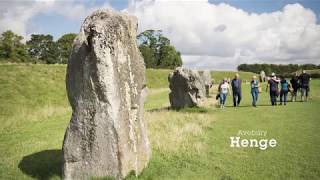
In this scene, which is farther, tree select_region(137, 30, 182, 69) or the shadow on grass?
tree select_region(137, 30, 182, 69)

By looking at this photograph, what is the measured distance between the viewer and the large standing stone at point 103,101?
32.3ft

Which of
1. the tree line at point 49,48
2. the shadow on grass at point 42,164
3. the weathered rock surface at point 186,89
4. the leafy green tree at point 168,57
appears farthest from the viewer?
the leafy green tree at point 168,57

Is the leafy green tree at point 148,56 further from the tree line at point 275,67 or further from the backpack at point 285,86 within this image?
A: the backpack at point 285,86

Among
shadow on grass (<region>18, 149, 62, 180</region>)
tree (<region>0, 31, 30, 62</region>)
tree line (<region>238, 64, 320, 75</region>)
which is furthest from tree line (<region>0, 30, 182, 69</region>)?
shadow on grass (<region>18, 149, 62, 180</region>)

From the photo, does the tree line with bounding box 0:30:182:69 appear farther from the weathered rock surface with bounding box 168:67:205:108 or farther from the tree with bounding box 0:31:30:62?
the weathered rock surface with bounding box 168:67:205:108

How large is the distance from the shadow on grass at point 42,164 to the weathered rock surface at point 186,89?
13.6 meters

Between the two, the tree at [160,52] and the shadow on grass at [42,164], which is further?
the tree at [160,52]

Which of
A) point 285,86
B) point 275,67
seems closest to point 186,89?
point 285,86

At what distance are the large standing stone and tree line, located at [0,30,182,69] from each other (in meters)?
76.9

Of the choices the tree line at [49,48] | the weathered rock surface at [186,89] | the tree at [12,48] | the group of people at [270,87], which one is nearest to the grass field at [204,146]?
the weathered rock surface at [186,89]

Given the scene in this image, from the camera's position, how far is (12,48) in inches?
3169

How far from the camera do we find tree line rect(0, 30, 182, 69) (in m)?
83.4

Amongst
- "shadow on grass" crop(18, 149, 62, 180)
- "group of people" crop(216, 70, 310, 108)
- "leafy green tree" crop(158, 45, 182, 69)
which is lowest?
"shadow on grass" crop(18, 149, 62, 180)

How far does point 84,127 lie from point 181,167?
3172 mm
